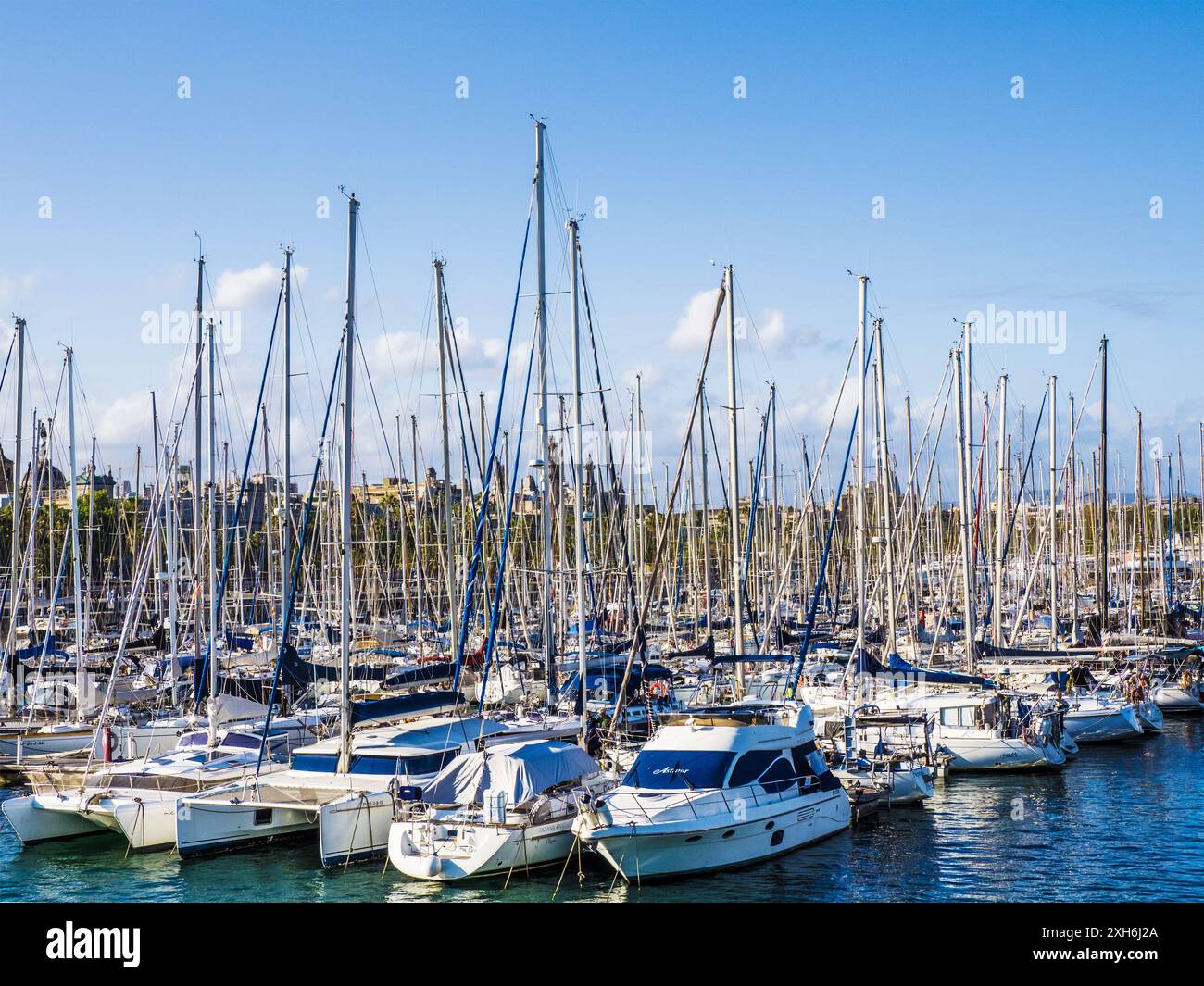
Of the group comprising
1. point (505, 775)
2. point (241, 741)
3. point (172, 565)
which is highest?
point (172, 565)

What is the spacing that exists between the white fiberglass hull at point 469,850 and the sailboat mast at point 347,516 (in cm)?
412

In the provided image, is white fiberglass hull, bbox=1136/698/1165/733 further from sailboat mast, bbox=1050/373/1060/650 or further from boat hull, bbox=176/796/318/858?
boat hull, bbox=176/796/318/858

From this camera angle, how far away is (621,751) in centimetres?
2920

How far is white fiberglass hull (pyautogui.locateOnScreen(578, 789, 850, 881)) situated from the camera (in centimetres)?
2261

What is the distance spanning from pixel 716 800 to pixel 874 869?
11.0 ft

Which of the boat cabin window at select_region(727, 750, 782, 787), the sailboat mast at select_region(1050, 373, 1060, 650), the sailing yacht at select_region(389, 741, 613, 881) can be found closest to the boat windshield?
the boat cabin window at select_region(727, 750, 782, 787)

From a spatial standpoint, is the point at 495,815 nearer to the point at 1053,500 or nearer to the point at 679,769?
the point at 679,769

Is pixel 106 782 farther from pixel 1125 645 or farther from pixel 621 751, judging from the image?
pixel 1125 645

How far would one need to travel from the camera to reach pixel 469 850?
22875 millimetres

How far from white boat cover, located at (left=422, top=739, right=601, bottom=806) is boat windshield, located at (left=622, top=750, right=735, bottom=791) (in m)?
1.44

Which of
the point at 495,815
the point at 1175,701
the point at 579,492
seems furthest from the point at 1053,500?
the point at 495,815

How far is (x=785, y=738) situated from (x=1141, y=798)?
11.2 metres

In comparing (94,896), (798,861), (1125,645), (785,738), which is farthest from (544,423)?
(1125,645)

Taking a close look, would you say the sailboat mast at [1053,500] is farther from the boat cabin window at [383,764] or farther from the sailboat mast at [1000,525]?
the boat cabin window at [383,764]
